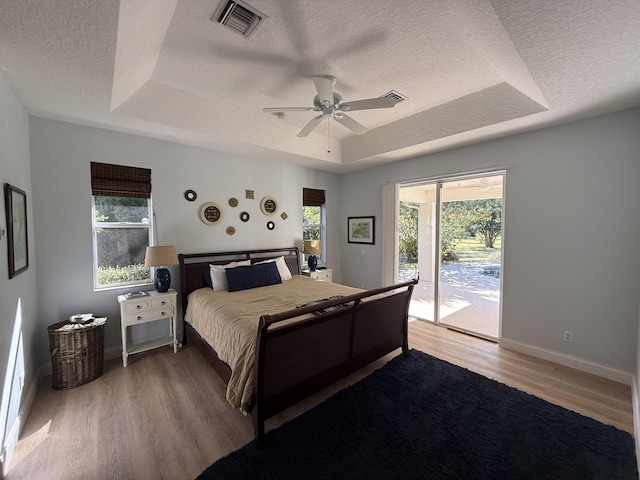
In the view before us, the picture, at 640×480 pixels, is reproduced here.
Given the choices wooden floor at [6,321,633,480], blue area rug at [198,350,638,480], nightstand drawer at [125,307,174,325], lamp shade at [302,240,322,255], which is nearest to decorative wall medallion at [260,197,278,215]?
lamp shade at [302,240,322,255]

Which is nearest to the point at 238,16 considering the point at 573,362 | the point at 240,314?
the point at 240,314

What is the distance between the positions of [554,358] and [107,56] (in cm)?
494

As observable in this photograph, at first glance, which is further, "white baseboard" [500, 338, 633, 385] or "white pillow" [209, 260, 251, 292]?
"white pillow" [209, 260, 251, 292]

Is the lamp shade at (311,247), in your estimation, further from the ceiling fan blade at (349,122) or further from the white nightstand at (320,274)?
the ceiling fan blade at (349,122)

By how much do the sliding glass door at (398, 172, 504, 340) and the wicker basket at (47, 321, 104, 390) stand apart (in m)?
4.28

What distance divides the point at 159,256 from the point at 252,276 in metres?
1.13

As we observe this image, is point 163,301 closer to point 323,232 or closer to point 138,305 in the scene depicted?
point 138,305

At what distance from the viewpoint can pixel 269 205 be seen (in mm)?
4484

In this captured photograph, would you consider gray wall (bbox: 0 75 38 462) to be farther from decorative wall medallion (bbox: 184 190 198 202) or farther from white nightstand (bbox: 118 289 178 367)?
decorative wall medallion (bbox: 184 190 198 202)

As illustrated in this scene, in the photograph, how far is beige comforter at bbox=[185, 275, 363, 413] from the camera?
198cm

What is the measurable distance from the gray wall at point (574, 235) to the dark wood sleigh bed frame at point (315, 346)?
155 centimetres

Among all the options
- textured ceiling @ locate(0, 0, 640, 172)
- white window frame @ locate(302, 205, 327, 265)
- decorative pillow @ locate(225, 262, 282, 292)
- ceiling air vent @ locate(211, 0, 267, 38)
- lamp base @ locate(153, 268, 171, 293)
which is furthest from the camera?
white window frame @ locate(302, 205, 327, 265)

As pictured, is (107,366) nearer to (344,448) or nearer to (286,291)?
(286,291)

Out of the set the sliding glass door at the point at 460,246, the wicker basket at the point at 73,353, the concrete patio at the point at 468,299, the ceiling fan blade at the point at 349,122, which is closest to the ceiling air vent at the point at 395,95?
the ceiling fan blade at the point at 349,122
